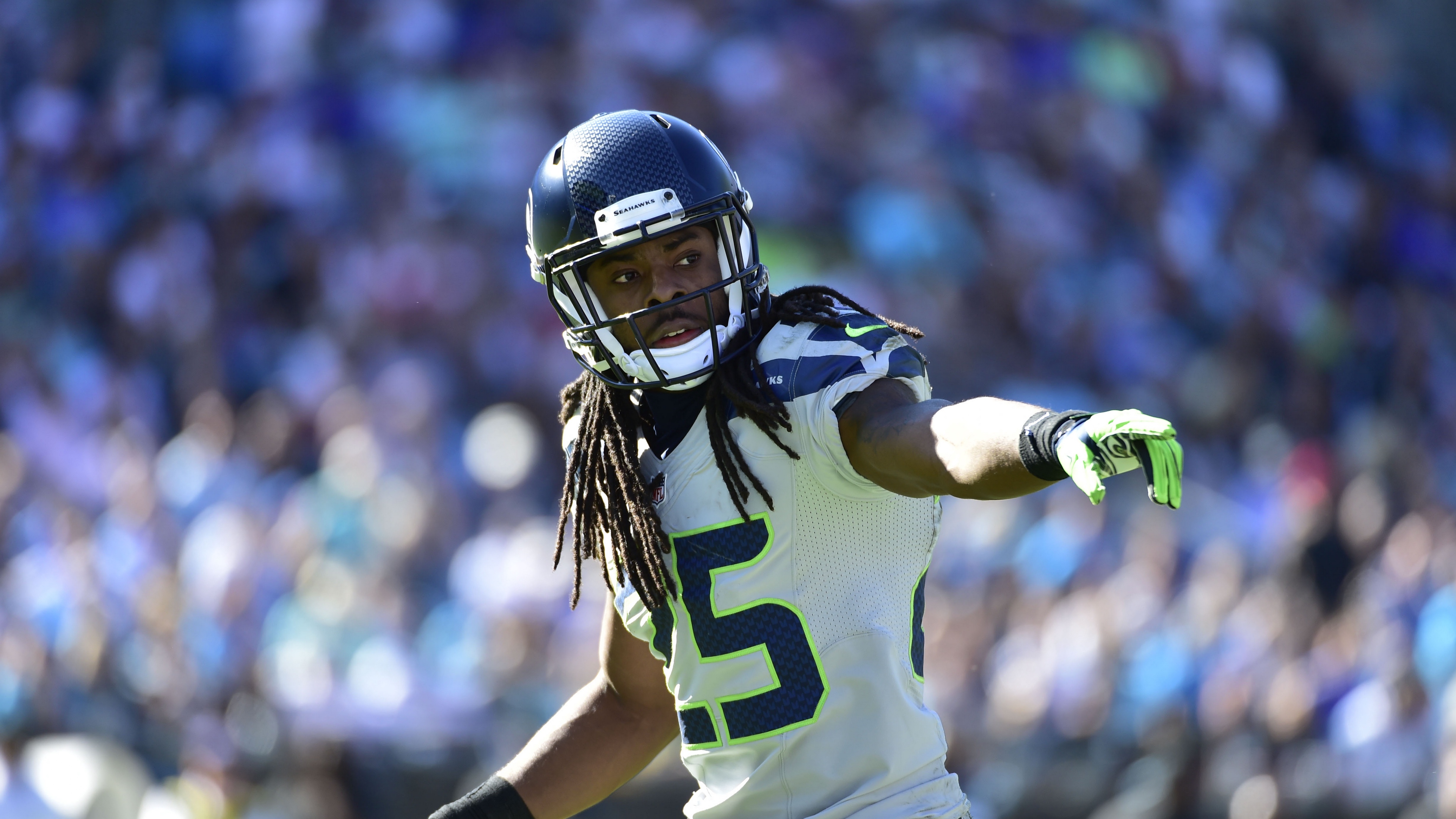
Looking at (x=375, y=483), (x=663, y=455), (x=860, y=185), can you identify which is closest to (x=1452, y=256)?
(x=860, y=185)

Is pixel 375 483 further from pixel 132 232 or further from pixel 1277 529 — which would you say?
pixel 1277 529

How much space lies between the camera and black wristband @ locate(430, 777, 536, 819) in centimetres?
353

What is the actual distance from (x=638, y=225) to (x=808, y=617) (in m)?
0.82

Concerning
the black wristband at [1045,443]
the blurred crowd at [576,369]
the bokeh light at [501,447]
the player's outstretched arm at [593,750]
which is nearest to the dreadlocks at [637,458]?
the player's outstretched arm at [593,750]

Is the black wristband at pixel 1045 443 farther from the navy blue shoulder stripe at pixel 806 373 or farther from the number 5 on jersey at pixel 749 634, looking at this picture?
the number 5 on jersey at pixel 749 634

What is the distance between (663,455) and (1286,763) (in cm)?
562

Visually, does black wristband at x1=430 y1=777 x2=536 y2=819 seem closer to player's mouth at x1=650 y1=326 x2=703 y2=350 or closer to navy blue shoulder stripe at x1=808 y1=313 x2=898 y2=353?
player's mouth at x1=650 y1=326 x2=703 y2=350

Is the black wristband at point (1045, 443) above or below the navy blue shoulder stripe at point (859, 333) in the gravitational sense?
below

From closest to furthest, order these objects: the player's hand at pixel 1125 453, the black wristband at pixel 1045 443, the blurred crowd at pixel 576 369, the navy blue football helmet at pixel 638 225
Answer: the player's hand at pixel 1125 453
the black wristband at pixel 1045 443
the navy blue football helmet at pixel 638 225
the blurred crowd at pixel 576 369

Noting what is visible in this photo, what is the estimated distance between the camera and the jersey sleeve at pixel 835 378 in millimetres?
2895

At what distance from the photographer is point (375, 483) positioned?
922 cm

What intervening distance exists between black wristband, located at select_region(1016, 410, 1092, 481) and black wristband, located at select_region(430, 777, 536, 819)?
1667 mm

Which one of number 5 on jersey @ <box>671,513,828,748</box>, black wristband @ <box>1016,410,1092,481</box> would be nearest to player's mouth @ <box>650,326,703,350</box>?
number 5 on jersey @ <box>671,513,828,748</box>

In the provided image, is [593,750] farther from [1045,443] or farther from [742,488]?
[1045,443]
